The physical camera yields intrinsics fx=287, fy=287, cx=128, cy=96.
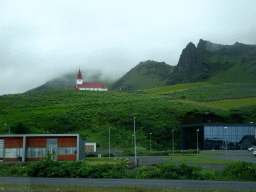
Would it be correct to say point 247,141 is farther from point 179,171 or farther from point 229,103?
point 179,171

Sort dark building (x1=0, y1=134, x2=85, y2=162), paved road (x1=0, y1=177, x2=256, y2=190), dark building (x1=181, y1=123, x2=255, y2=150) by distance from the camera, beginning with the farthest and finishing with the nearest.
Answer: dark building (x1=181, y1=123, x2=255, y2=150)
dark building (x1=0, y1=134, x2=85, y2=162)
paved road (x1=0, y1=177, x2=256, y2=190)

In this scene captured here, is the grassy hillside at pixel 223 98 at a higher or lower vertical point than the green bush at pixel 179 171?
higher

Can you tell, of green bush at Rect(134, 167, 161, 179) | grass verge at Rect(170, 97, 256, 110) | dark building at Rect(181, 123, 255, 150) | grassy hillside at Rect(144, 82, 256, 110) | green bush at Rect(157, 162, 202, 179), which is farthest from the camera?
grassy hillside at Rect(144, 82, 256, 110)

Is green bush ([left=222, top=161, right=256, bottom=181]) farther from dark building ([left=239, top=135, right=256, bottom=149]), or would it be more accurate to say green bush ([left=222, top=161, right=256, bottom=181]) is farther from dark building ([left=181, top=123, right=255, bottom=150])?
dark building ([left=239, top=135, right=256, bottom=149])

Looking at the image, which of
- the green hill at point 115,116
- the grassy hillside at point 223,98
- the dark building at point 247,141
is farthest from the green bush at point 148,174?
the grassy hillside at point 223,98

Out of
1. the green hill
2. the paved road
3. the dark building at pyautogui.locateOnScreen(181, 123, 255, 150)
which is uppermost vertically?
the green hill

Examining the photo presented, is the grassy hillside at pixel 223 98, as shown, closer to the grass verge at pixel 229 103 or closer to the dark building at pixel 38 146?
the grass verge at pixel 229 103

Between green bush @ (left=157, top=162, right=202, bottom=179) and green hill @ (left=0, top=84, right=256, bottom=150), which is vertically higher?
green hill @ (left=0, top=84, right=256, bottom=150)

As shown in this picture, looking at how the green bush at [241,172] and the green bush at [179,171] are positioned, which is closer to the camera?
the green bush at [241,172]

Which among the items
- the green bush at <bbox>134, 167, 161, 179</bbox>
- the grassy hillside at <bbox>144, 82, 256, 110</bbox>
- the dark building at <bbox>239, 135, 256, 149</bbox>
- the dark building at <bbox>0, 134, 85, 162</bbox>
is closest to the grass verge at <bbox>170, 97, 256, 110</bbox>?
the grassy hillside at <bbox>144, 82, 256, 110</bbox>

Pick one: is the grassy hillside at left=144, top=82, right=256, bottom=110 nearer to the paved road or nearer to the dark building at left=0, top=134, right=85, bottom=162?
the dark building at left=0, top=134, right=85, bottom=162

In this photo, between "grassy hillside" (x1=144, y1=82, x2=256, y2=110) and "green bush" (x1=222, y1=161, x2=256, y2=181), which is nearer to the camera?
"green bush" (x1=222, y1=161, x2=256, y2=181)

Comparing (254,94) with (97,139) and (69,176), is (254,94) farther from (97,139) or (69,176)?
(69,176)

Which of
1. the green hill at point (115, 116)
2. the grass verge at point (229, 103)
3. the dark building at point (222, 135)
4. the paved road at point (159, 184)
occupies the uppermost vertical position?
the grass verge at point (229, 103)
